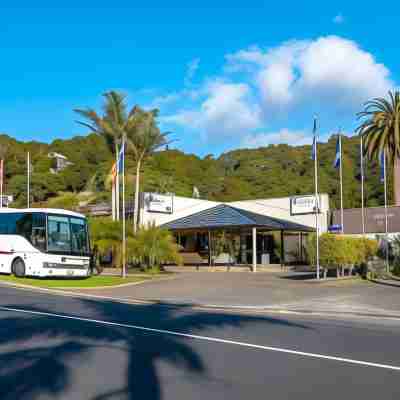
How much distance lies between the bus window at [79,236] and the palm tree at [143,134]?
549 inches

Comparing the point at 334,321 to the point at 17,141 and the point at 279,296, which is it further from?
the point at 17,141

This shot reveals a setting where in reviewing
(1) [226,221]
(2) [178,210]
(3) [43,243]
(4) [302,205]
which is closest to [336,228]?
(4) [302,205]

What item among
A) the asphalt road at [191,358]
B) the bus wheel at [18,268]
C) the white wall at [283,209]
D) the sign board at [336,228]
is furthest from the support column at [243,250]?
the asphalt road at [191,358]

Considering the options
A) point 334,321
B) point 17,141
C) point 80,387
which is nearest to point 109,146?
point 334,321

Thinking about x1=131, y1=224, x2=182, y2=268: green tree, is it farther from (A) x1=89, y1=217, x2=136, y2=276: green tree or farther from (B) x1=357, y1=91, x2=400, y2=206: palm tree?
(B) x1=357, y1=91, x2=400, y2=206: palm tree

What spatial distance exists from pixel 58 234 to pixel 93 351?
1738 cm

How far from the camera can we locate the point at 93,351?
890cm

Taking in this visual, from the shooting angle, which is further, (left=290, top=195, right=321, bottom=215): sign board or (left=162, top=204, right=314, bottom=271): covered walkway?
(left=290, top=195, right=321, bottom=215): sign board

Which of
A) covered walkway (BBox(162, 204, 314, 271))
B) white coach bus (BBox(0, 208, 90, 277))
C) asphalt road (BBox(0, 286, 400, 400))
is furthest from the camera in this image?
covered walkway (BBox(162, 204, 314, 271))

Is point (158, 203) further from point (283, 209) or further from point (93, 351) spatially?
point (93, 351)

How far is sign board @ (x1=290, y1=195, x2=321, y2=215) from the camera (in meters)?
42.2

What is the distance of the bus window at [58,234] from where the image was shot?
997 inches

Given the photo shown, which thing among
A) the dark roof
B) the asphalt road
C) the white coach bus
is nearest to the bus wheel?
the white coach bus

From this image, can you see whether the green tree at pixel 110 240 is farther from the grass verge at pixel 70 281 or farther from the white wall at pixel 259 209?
the white wall at pixel 259 209
